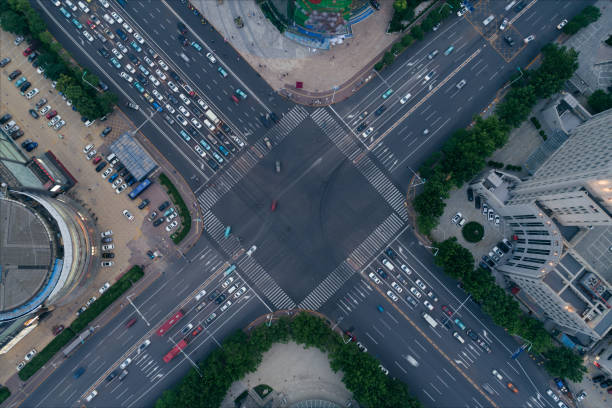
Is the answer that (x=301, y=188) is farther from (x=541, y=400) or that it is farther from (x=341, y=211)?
(x=541, y=400)

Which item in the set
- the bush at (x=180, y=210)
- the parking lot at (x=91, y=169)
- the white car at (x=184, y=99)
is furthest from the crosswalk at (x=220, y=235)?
the white car at (x=184, y=99)

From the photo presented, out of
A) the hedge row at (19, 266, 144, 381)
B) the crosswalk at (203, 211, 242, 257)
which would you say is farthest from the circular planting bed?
the hedge row at (19, 266, 144, 381)

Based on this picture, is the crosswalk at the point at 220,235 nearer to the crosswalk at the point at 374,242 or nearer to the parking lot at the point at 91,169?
the parking lot at the point at 91,169

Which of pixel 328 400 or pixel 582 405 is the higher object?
pixel 582 405

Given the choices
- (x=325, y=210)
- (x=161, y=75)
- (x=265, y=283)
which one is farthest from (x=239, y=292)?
(x=161, y=75)

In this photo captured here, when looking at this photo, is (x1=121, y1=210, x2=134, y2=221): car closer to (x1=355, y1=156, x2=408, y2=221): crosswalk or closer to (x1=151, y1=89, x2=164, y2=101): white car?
(x1=151, y1=89, x2=164, y2=101): white car

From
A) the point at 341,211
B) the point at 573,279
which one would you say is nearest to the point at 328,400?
the point at 341,211

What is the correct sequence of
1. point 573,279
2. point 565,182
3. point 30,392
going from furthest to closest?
point 30,392 → point 573,279 → point 565,182
